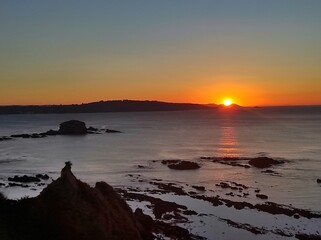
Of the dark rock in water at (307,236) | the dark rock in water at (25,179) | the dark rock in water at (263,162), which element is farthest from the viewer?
the dark rock in water at (263,162)

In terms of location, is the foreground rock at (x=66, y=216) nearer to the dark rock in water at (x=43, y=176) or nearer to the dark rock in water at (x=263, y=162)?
the dark rock in water at (x=43, y=176)

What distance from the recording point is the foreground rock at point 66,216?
27.2 m

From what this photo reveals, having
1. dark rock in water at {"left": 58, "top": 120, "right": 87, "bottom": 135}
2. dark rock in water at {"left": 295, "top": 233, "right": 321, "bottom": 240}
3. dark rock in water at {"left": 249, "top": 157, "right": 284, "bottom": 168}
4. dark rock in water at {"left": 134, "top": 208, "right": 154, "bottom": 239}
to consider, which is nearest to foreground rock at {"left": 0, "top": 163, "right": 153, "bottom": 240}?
dark rock in water at {"left": 134, "top": 208, "right": 154, "bottom": 239}

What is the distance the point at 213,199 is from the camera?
5091 centimetres

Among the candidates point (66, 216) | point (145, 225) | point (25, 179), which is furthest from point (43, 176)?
point (66, 216)

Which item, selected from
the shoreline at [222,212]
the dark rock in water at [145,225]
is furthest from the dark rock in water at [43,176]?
the dark rock in water at [145,225]

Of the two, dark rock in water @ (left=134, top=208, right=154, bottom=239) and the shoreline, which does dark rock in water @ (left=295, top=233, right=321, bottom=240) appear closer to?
the shoreline

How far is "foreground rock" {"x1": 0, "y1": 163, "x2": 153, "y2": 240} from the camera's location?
1070 inches

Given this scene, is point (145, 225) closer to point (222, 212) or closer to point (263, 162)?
point (222, 212)

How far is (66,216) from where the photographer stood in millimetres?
27922

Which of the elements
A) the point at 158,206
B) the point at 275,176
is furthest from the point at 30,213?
the point at 275,176

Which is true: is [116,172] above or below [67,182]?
below

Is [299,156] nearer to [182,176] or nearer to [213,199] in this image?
[182,176]

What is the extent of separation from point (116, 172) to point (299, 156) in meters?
39.7
